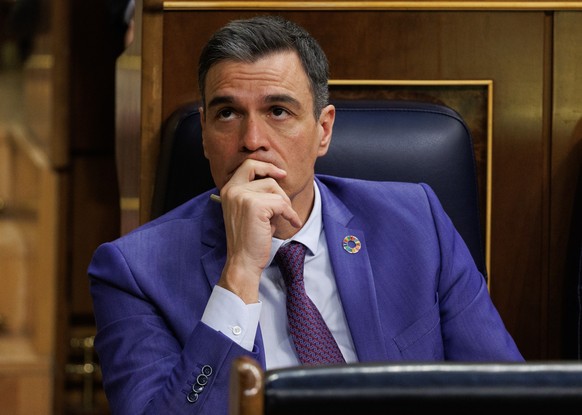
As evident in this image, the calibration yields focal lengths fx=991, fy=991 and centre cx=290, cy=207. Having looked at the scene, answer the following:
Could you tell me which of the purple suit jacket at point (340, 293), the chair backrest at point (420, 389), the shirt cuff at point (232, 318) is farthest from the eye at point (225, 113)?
the chair backrest at point (420, 389)

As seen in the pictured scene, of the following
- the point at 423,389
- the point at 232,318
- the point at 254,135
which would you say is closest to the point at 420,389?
the point at 423,389

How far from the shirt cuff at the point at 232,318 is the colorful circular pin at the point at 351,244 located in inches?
7.9

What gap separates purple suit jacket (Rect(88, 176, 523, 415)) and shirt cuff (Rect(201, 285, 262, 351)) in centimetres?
2

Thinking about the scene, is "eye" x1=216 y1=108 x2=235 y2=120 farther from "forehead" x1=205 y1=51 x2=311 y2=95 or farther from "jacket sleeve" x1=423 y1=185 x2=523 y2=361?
"jacket sleeve" x1=423 y1=185 x2=523 y2=361

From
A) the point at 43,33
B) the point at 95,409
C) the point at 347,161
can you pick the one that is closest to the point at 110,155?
the point at 43,33

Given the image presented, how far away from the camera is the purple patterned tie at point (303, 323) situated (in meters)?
1.13

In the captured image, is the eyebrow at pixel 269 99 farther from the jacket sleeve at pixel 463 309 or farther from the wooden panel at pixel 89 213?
the wooden panel at pixel 89 213

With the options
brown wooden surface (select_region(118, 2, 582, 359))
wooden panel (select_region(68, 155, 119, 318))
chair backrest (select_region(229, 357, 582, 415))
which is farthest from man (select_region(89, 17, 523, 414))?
wooden panel (select_region(68, 155, 119, 318))

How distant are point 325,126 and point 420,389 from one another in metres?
0.77

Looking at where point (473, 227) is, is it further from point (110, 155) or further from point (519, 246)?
point (110, 155)

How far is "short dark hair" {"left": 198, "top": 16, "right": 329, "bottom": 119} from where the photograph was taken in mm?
1165

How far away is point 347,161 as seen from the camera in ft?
4.33

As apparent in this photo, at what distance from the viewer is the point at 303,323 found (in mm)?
1140

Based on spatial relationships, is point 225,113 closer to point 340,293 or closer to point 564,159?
point 340,293
